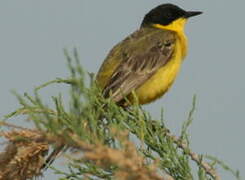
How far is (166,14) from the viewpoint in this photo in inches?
321

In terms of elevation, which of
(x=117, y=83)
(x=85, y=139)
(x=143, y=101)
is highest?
(x=85, y=139)

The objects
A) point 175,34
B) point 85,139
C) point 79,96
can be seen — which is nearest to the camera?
point 85,139

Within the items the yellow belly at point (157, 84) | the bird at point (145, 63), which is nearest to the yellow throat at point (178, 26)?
the bird at point (145, 63)

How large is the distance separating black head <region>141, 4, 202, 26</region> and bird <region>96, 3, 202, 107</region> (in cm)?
1

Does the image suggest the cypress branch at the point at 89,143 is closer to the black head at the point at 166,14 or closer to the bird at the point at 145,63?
the bird at the point at 145,63

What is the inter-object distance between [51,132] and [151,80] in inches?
171

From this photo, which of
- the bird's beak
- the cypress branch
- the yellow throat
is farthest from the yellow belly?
the cypress branch

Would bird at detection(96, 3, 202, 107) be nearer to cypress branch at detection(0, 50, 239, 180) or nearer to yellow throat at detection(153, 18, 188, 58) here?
yellow throat at detection(153, 18, 188, 58)

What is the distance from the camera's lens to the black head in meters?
8.02

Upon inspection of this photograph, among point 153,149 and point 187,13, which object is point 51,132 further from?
point 187,13

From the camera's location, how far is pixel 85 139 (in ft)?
8.27

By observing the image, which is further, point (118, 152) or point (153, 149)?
point (153, 149)

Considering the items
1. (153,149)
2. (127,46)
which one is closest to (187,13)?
(127,46)

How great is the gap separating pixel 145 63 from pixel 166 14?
5.16 feet
